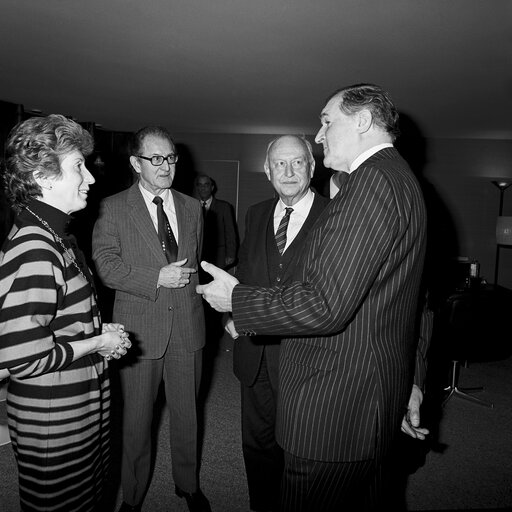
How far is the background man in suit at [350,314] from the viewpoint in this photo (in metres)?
1.21

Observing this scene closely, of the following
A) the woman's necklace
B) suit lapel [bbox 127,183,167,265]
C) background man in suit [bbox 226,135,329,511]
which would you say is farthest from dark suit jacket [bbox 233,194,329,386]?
the woman's necklace

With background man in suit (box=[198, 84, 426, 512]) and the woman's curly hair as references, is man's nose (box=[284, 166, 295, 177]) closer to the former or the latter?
background man in suit (box=[198, 84, 426, 512])

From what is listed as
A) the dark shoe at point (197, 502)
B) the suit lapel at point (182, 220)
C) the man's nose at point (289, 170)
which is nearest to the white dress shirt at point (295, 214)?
the man's nose at point (289, 170)

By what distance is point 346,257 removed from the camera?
119 cm

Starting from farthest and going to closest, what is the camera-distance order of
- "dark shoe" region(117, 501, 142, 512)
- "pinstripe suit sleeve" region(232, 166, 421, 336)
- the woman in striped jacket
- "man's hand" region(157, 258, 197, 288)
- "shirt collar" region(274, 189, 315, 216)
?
1. "shirt collar" region(274, 189, 315, 216)
2. "dark shoe" region(117, 501, 142, 512)
3. "man's hand" region(157, 258, 197, 288)
4. the woman in striped jacket
5. "pinstripe suit sleeve" region(232, 166, 421, 336)

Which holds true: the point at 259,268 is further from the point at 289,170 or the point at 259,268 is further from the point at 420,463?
the point at 420,463

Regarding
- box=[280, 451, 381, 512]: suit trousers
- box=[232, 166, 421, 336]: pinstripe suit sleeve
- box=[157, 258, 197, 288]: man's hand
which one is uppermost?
box=[232, 166, 421, 336]: pinstripe suit sleeve

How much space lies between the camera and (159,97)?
18.4ft

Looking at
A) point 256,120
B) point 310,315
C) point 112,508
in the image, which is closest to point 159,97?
point 256,120

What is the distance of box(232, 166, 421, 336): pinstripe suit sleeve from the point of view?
1.19 metres

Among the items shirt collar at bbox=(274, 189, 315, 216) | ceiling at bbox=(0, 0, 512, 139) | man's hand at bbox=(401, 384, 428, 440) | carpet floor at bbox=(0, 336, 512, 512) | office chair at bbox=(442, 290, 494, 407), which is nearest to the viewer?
man's hand at bbox=(401, 384, 428, 440)

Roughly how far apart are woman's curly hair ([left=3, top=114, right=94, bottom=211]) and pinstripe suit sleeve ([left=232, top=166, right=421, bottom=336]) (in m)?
0.87

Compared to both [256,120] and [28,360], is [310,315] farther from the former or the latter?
[256,120]

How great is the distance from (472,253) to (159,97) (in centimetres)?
583
